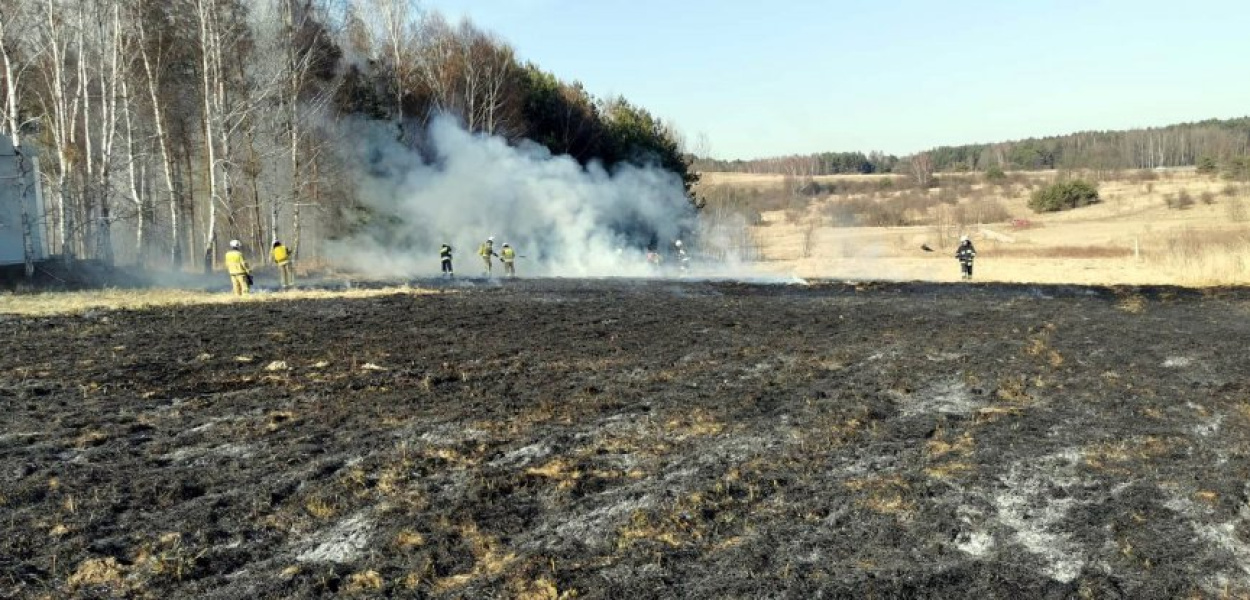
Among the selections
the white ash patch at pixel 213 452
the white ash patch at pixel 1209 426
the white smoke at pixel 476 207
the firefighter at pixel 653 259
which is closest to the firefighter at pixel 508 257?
the white smoke at pixel 476 207

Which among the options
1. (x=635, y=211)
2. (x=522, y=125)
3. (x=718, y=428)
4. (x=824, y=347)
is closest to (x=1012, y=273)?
(x=635, y=211)

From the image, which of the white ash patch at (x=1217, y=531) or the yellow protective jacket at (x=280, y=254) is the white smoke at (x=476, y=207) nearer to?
the yellow protective jacket at (x=280, y=254)

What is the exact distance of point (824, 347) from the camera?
1404 cm

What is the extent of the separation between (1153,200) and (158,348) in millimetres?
85522

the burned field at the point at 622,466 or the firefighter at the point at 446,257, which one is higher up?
the firefighter at the point at 446,257

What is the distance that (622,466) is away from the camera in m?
7.46

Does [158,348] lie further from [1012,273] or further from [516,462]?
[1012,273]

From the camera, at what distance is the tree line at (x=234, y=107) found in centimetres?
2848

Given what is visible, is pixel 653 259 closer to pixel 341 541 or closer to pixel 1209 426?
pixel 1209 426

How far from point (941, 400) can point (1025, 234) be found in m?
62.1

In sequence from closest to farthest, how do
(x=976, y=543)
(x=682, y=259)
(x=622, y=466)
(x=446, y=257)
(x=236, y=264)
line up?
1. (x=976, y=543)
2. (x=622, y=466)
3. (x=236, y=264)
4. (x=446, y=257)
5. (x=682, y=259)

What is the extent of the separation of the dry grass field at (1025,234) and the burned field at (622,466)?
21.1 m

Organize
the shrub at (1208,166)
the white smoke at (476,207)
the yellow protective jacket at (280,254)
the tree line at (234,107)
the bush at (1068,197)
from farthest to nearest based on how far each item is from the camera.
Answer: the shrub at (1208,166)
the bush at (1068,197)
the white smoke at (476,207)
the tree line at (234,107)
the yellow protective jacket at (280,254)

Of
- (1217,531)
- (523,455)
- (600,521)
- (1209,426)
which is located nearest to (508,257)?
(523,455)
